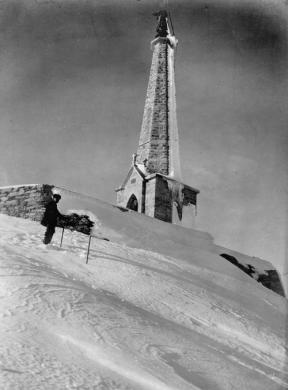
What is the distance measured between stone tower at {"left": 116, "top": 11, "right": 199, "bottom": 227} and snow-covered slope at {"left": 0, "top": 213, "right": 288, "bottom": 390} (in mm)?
9357

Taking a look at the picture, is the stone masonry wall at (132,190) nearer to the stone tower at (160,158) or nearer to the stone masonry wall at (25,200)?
the stone tower at (160,158)

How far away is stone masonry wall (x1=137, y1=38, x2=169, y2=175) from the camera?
74.8 feet

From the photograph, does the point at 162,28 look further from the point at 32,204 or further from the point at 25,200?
the point at 32,204

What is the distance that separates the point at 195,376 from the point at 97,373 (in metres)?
1.11

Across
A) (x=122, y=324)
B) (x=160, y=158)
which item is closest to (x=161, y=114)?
(x=160, y=158)

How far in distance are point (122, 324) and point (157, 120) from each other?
19866 mm

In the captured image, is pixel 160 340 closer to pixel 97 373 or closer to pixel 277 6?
pixel 97 373

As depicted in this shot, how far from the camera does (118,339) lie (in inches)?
186

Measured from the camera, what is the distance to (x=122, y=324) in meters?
5.24

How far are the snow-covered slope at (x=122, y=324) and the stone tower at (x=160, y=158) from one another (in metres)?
9.36

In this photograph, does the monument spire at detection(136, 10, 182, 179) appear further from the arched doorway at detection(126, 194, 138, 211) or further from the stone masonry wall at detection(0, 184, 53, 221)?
the stone masonry wall at detection(0, 184, 53, 221)

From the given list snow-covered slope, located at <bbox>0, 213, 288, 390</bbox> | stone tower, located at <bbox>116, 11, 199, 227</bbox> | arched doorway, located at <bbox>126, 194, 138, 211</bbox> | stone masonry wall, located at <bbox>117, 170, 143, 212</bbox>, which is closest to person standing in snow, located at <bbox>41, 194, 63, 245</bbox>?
snow-covered slope, located at <bbox>0, 213, 288, 390</bbox>

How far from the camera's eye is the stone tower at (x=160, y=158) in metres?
20.8

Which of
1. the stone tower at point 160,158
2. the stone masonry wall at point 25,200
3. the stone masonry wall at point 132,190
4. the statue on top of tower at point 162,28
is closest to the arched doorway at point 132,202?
the stone tower at point 160,158
